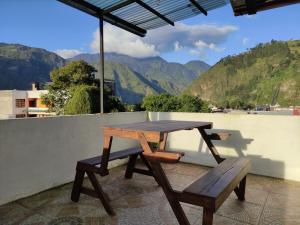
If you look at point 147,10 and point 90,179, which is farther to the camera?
point 147,10

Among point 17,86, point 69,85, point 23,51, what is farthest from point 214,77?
point 23,51

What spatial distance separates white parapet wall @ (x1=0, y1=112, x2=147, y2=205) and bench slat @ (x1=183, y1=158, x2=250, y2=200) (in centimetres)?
216

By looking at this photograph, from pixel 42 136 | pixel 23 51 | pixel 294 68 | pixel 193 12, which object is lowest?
pixel 42 136

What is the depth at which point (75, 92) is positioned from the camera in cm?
1978

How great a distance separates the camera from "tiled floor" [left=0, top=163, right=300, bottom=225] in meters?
2.50

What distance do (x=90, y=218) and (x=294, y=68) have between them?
63.6 meters

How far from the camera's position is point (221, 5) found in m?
3.54

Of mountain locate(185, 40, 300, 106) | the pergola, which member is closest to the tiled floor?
the pergola

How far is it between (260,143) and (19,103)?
142 feet

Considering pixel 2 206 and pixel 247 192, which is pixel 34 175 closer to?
pixel 2 206

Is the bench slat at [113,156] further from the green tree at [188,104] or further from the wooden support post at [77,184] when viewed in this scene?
the green tree at [188,104]

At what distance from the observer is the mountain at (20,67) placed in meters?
81.1

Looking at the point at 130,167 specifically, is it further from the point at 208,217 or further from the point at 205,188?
the point at 208,217

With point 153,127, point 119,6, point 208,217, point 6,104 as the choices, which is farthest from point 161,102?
point 6,104
